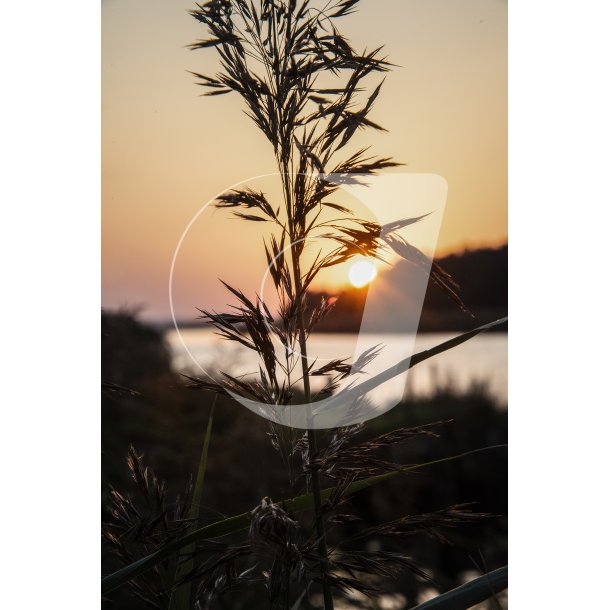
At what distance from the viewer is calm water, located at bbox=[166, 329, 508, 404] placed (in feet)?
4.78

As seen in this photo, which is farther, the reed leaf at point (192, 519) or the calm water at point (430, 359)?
the calm water at point (430, 359)

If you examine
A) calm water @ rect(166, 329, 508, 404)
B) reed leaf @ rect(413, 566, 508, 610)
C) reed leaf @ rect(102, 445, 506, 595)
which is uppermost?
calm water @ rect(166, 329, 508, 404)

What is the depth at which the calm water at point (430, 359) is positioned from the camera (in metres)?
1.46

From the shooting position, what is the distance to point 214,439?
1.51 m

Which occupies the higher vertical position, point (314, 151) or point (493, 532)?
point (314, 151)
